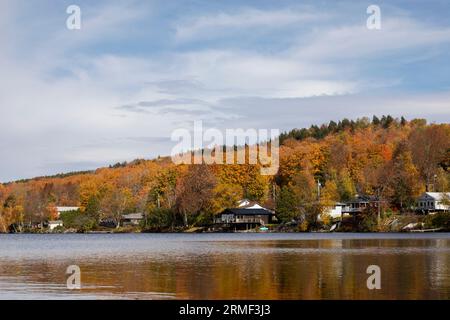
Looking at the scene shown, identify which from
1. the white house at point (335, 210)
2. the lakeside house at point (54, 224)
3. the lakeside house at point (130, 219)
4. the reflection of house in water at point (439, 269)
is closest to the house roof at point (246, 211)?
the white house at point (335, 210)

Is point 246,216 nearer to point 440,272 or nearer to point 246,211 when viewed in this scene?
point 246,211

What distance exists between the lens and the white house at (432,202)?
108256 millimetres

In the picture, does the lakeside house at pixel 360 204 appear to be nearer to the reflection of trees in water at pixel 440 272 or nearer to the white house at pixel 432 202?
the white house at pixel 432 202

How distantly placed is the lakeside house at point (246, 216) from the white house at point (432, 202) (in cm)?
2905

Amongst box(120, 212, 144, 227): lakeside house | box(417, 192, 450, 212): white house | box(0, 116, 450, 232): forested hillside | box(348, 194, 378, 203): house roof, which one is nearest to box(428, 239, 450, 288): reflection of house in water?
box(417, 192, 450, 212): white house

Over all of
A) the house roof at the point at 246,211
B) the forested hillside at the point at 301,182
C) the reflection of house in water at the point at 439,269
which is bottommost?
the reflection of house in water at the point at 439,269

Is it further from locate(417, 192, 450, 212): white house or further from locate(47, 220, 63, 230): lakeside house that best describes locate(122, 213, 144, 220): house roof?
locate(417, 192, 450, 212): white house

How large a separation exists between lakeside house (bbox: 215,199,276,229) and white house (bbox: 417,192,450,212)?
29.1m

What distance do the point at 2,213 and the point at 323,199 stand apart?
88221 mm

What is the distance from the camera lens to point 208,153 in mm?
157000

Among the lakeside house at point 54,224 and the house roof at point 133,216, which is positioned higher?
the house roof at point 133,216

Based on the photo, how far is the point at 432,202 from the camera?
4382 inches

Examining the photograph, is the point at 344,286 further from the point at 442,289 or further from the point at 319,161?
the point at 319,161

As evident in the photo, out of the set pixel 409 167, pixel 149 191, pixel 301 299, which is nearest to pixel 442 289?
pixel 301 299
